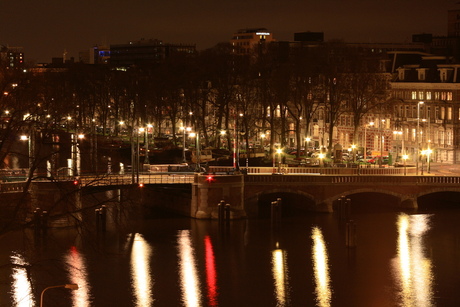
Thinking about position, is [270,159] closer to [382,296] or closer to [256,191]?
[256,191]

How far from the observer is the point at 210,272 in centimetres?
4969

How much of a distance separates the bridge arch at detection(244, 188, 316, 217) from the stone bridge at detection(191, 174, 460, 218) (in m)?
0.07

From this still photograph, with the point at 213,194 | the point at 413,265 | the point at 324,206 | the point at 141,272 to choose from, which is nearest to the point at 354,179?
the point at 324,206

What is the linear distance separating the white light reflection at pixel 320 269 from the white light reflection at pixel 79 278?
423 inches

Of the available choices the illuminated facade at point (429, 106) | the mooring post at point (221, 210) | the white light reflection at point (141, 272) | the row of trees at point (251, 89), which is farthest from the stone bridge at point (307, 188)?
the illuminated facade at point (429, 106)

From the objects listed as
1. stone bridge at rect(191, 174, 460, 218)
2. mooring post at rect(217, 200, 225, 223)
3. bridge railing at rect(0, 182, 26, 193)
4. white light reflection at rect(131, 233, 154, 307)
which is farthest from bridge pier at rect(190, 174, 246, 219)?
bridge railing at rect(0, 182, 26, 193)

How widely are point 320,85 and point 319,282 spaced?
51.5 meters

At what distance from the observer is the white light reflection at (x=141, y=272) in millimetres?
44062

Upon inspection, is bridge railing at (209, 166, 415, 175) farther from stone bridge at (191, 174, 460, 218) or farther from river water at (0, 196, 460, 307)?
river water at (0, 196, 460, 307)

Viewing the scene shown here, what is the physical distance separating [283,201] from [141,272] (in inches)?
948

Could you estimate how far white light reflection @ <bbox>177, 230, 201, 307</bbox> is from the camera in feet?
145

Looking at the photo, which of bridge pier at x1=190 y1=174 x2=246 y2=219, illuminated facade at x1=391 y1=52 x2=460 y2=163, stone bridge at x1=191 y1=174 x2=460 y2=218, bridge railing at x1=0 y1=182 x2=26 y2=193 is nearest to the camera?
bridge railing at x1=0 y1=182 x2=26 y2=193

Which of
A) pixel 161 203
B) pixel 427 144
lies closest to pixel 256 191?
pixel 161 203

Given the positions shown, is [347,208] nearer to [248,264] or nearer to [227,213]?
[227,213]
